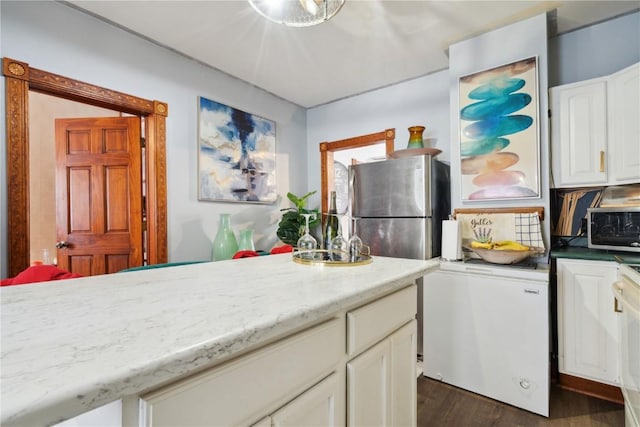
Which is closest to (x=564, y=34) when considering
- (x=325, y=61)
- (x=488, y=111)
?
(x=488, y=111)

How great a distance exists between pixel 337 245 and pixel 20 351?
115 cm

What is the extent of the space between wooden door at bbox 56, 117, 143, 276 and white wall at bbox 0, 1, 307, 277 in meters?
0.34

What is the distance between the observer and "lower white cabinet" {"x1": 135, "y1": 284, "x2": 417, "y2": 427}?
51 centimetres

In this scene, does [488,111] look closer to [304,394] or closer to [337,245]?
[337,245]

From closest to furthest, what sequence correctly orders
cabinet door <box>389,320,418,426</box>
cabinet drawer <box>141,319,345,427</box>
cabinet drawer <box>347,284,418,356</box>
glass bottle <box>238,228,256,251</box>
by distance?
1. cabinet drawer <box>141,319,345,427</box>
2. cabinet drawer <box>347,284,418,356</box>
3. cabinet door <box>389,320,418,426</box>
4. glass bottle <box>238,228,256,251</box>

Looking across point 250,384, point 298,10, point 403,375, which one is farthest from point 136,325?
point 298,10

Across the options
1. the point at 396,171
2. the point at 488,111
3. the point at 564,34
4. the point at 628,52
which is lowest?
the point at 396,171

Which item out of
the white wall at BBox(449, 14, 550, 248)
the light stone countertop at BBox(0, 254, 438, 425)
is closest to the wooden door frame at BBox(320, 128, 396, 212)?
the white wall at BBox(449, 14, 550, 248)

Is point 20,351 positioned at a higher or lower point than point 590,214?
lower

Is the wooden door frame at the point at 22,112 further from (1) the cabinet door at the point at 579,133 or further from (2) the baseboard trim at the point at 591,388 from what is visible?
(2) the baseboard trim at the point at 591,388

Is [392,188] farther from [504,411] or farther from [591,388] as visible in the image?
[591,388]

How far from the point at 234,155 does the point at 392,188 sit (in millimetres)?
1682

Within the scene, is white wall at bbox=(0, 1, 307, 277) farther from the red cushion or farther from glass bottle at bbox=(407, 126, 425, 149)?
glass bottle at bbox=(407, 126, 425, 149)

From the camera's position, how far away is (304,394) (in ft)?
2.37
